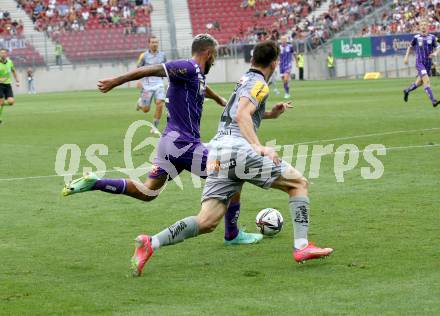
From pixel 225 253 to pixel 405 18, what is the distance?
50.1m

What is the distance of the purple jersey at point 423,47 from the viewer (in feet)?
91.3

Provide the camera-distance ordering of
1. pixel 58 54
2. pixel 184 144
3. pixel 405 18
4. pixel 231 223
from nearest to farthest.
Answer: pixel 231 223 → pixel 184 144 → pixel 405 18 → pixel 58 54

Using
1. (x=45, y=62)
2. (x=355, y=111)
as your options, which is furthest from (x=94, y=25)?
(x=355, y=111)

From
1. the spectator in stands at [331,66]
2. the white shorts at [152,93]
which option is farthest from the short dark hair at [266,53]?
the spectator in stands at [331,66]

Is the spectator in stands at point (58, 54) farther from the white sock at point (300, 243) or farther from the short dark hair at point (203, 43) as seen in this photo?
the white sock at point (300, 243)

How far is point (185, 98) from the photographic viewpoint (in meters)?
9.31

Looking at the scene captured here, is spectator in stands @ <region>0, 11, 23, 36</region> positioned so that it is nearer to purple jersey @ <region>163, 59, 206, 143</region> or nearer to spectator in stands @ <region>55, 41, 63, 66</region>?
spectator in stands @ <region>55, 41, 63, 66</region>

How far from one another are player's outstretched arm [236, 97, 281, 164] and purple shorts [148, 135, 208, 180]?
1.51 metres

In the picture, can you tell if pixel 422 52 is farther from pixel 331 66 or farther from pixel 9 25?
pixel 9 25

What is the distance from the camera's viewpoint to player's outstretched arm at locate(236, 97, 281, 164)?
781 centimetres

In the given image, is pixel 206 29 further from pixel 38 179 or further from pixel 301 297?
pixel 301 297

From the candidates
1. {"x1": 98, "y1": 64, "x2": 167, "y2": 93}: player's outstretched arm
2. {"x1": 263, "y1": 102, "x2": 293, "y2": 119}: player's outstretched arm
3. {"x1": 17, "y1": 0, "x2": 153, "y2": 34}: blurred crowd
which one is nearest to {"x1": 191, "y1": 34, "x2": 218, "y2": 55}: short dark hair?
{"x1": 98, "y1": 64, "x2": 167, "y2": 93}: player's outstretched arm

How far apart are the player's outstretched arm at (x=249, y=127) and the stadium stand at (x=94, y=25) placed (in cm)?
5397

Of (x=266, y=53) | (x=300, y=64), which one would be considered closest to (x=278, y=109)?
(x=266, y=53)
